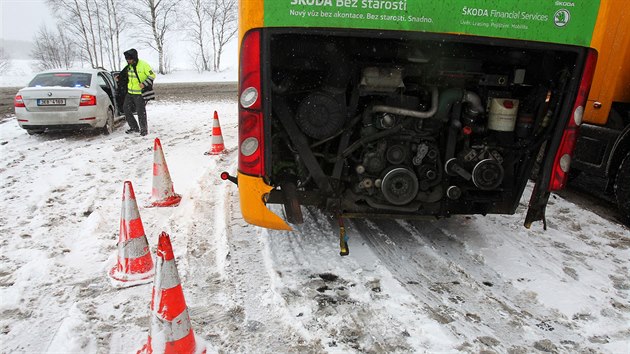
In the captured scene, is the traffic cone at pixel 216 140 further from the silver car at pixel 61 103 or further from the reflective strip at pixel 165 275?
the reflective strip at pixel 165 275

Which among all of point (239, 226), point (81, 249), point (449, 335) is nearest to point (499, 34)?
point (449, 335)

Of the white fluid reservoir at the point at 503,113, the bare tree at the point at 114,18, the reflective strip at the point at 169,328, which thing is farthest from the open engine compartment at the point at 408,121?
the bare tree at the point at 114,18

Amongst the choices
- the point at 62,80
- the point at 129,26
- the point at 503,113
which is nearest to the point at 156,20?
the point at 129,26

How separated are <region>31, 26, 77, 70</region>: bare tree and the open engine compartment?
51.5 metres

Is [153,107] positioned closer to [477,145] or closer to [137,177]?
[137,177]

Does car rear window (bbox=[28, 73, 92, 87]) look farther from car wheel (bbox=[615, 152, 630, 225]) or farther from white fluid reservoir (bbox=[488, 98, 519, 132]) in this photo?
car wheel (bbox=[615, 152, 630, 225])

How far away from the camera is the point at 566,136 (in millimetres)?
3455

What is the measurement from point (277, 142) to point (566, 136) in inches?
102

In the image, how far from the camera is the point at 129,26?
3962 cm

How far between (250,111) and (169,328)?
65.5 inches

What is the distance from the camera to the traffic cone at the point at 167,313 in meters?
2.31

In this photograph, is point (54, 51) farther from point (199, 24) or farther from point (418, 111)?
point (418, 111)

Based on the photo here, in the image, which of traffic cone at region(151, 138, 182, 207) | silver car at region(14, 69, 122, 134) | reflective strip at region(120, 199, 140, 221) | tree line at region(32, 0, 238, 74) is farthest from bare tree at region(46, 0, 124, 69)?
reflective strip at region(120, 199, 140, 221)

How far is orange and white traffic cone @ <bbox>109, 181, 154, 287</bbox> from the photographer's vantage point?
3.23m
